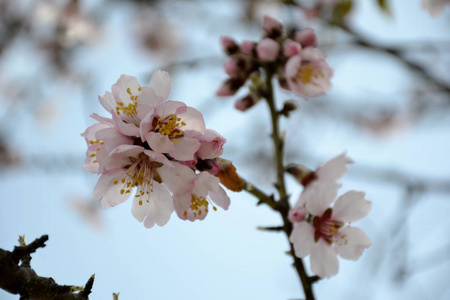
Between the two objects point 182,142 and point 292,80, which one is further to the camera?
point 292,80

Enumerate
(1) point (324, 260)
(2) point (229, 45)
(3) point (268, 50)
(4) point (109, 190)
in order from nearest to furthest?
→ (4) point (109, 190)
(1) point (324, 260)
(3) point (268, 50)
(2) point (229, 45)

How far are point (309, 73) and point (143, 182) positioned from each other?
24.3 inches

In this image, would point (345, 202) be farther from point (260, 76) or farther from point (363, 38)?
point (363, 38)

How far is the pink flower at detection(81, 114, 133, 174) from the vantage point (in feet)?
2.96

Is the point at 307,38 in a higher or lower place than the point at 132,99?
higher

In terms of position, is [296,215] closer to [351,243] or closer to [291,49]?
[351,243]

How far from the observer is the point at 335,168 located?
124cm

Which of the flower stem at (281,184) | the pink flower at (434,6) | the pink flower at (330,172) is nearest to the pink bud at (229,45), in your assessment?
the flower stem at (281,184)

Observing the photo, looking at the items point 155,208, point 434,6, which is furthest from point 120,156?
point 434,6

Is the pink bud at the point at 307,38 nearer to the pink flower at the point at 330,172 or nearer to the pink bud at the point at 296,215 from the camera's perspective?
the pink flower at the point at 330,172

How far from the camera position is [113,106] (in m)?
1.03

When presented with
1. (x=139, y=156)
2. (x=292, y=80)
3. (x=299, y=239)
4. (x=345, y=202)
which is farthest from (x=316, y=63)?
(x=139, y=156)

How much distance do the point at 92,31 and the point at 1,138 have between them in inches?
56.6

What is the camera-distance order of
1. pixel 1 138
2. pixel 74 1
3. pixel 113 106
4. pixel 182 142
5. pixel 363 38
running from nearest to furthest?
pixel 182 142 → pixel 113 106 → pixel 74 1 → pixel 363 38 → pixel 1 138
